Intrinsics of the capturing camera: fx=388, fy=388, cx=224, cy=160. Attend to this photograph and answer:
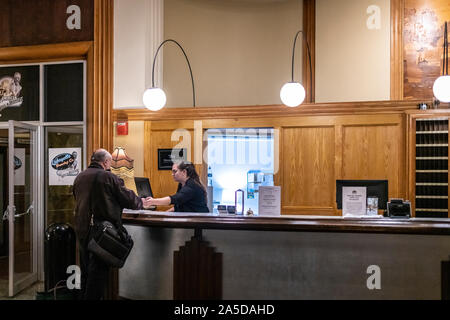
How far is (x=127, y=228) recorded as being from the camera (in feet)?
10.4

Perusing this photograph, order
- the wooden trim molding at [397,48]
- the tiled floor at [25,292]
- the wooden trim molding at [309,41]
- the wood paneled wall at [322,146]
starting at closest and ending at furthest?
the tiled floor at [25,292] < the wood paneled wall at [322,146] < the wooden trim molding at [397,48] < the wooden trim molding at [309,41]

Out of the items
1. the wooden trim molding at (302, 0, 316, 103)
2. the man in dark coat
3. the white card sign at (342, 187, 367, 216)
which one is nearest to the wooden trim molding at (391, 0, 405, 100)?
the wooden trim molding at (302, 0, 316, 103)

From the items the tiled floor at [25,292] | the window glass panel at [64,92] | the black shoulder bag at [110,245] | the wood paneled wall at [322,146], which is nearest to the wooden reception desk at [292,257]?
the black shoulder bag at [110,245]

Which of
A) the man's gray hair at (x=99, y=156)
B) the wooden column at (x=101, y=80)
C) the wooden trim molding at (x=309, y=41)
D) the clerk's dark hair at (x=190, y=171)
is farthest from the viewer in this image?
the wooden trim molding at (x=309, y=41)

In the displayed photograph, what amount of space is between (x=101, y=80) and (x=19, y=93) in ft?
3.80

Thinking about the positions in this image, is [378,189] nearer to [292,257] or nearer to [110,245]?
[292,257]

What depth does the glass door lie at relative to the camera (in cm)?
467

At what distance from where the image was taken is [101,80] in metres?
5.01

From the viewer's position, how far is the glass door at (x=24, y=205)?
184 inches

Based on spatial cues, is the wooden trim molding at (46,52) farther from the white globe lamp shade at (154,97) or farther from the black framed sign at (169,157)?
the black framed sign at (169,157)

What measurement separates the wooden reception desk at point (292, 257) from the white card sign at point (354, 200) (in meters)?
0.53

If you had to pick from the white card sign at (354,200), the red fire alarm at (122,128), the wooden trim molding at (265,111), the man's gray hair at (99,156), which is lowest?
the white card sign at (354,200)

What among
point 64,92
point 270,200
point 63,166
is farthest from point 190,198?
point 64,92
